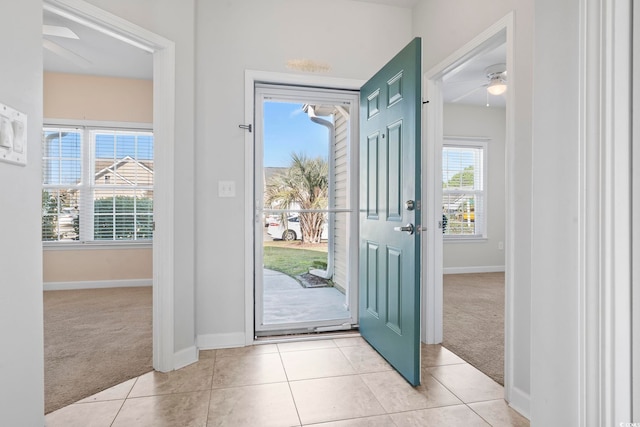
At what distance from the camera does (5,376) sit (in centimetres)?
88

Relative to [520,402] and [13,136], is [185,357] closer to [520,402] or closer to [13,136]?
[13,136]

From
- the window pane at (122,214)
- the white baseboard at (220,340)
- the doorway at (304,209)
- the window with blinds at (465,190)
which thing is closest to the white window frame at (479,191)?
the window with blinds at (465,190)

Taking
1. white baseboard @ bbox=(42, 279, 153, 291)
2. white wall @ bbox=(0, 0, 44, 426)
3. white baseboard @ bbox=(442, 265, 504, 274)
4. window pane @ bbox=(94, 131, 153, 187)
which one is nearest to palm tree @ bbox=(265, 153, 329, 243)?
white wall @ bbox=(0, 0, 44, 426)

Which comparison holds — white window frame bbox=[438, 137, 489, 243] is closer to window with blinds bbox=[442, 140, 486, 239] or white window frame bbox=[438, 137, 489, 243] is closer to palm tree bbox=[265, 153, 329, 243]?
window with blinds bbox=[442, 140, 486, 239]

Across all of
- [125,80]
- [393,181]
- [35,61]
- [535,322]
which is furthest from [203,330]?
[125,80]

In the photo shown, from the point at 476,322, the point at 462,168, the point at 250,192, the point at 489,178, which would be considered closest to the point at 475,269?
the point at 489,178

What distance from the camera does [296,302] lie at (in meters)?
3.08

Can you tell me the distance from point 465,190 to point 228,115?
4.73 metres

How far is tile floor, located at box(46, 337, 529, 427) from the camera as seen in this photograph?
1.76m

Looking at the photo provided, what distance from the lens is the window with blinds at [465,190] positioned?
604 centimetres

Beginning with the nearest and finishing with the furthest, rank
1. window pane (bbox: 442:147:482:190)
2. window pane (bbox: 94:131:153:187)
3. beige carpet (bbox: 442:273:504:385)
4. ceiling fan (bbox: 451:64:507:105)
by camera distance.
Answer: beige carpet (bbox: 442:273:504:385)
ceiling fan (bbox: 451:64:507:105)
window pane (bbox: 94:131:153:187)
window pane (bbox: 442:147:482:190)

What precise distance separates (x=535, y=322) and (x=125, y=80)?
Answer: 5.39 m

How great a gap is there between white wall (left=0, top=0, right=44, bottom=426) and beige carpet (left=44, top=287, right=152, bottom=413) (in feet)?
3.96

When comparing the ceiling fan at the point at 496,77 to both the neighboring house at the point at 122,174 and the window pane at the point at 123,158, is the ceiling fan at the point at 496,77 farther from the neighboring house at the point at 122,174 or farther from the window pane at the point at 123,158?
the neighboring house at the point at 122,174
